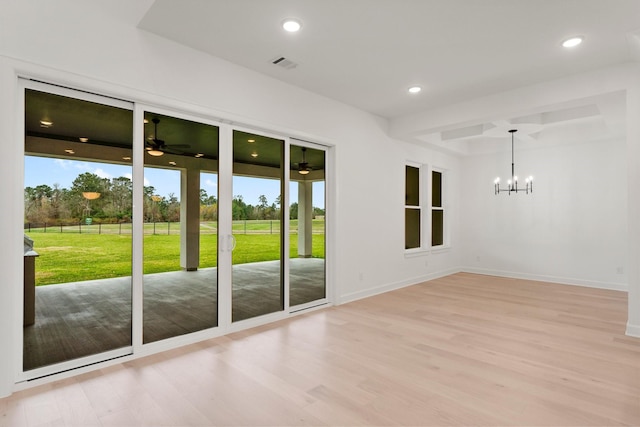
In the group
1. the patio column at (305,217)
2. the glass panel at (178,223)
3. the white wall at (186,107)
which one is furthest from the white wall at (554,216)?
the glass panel at (178,223)

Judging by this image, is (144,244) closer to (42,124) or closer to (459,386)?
(42,124)

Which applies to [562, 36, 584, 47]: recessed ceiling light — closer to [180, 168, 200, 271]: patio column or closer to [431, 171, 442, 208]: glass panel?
[180, 168, 200, 271]: patio column

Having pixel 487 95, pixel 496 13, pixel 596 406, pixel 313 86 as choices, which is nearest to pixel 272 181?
pixel 313 86

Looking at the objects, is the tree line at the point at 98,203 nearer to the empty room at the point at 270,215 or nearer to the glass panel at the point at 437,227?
the empty room at the point at 270,215

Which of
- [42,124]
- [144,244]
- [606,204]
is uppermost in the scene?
[42,124]

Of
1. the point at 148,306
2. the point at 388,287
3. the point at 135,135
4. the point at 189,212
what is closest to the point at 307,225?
the point at 189,212

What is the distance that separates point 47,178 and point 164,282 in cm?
157

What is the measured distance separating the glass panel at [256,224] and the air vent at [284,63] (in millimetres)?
851

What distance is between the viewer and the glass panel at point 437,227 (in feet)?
24.8

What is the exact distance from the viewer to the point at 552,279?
6.80 metres

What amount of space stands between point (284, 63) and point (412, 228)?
171 inches

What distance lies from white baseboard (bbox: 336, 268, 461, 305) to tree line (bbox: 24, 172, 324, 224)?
239 cm

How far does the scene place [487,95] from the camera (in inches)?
188

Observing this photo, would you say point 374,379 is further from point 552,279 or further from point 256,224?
point 552,279
